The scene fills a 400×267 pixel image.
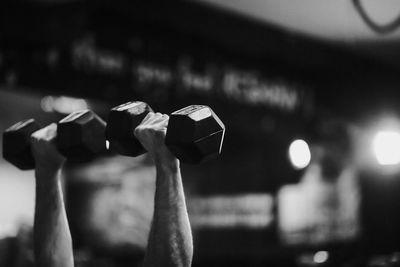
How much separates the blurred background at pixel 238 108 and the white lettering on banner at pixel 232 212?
0.01 m

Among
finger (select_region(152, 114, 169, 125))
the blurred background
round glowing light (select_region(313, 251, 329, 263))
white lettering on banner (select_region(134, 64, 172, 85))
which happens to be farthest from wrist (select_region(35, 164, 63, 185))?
round glowing light (select_region(313, 251, 329, 263))

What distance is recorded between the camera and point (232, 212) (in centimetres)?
741

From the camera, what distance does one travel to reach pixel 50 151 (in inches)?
58.4

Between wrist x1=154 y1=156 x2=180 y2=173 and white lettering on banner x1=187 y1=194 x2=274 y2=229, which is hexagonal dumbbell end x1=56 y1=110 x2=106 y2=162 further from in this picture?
white lettering on banner x1=187 y1=194 x2=274 y2=229

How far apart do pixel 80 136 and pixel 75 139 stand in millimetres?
15

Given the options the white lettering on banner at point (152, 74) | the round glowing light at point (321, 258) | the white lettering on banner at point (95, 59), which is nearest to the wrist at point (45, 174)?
the white lettering on banner at point (95, 59)

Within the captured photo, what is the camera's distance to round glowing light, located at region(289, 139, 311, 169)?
23.4ft

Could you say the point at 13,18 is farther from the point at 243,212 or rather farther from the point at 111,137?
the point at 243,212

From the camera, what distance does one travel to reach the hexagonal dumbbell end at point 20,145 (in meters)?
1.55

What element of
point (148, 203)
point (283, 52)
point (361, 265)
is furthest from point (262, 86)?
point (148, 203)

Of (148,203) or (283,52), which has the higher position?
(283,52)

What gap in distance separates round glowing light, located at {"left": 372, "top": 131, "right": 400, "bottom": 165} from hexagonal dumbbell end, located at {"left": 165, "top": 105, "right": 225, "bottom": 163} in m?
5.92

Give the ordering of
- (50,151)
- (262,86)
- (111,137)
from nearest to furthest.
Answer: (111,137), (50,151), (262,86)

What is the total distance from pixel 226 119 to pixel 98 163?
3.45 m
